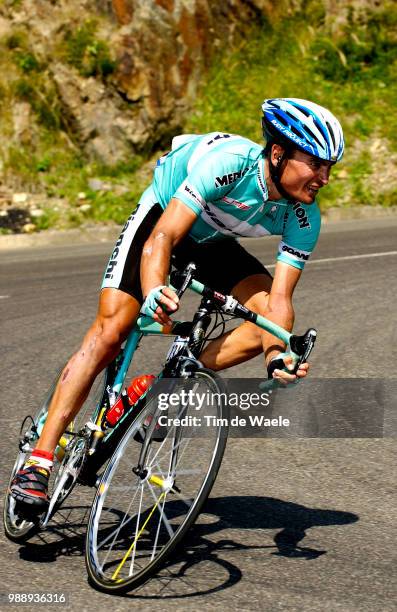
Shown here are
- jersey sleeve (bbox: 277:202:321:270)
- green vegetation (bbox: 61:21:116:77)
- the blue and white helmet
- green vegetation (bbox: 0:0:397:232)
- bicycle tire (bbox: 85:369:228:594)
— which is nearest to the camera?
bicycle tire (bbox: 85:369:228:594)

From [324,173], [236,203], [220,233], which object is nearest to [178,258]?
[220,233]

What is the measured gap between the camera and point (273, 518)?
4922mm

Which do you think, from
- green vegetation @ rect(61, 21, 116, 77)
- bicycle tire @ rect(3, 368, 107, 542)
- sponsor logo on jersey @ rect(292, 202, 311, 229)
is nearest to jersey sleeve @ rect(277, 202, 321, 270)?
sponsor logo on jersey @ rect(292, 202, 311, 229)

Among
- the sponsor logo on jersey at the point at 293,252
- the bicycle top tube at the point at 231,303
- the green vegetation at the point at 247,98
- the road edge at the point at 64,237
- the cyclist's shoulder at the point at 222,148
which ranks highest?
the cyclist's shoulder at the point at 222,148

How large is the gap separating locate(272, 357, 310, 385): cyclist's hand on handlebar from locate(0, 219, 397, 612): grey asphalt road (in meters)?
0.74

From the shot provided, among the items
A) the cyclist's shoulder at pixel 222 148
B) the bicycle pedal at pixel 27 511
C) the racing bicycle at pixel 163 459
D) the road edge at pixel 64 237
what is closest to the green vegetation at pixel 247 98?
the road edge at pixel 64 237

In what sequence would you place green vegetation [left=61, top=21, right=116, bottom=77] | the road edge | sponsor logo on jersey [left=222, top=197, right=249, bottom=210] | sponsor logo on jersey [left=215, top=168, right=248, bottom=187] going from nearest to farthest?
sponsor logo on jersey [left=215, top=168, right=248, bottom=187] → sponsor logo on jersey [left=222, top=197, right=249, bottom=210] → the road edge → green vegetation [left=61, top=21, right=116, bottom=77]

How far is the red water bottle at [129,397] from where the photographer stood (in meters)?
4.38

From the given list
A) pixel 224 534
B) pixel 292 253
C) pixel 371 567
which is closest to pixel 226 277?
pixel 292 253

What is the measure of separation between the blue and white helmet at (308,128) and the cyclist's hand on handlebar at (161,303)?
88 centimetres

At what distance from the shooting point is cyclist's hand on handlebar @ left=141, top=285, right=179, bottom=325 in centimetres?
392

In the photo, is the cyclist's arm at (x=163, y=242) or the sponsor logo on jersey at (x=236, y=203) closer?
the cyclist's arm at (x=163, y=242)

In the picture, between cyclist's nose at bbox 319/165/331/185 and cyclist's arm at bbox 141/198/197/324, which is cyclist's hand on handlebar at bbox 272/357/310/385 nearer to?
cyclist's arm at bbox 141/198/197/324

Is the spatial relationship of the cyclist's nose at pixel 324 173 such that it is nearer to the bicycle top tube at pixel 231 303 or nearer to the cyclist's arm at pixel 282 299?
the cyclist's arm at pixel 282 299
